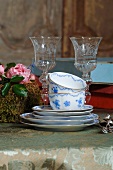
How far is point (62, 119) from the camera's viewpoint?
129 cm

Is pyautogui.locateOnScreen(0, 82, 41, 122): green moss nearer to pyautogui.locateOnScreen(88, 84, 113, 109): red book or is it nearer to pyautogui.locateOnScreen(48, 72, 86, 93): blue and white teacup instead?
pyautogui.locateOnScreen(48, 72, 86, 93): blue and white teacup

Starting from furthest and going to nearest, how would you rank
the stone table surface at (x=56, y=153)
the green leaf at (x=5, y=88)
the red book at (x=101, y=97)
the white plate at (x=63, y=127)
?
the red book at (x=101, y=97)
the green leaf at (x=5, y=88)
the white plate at (x=63, y=127)
the stone table surface at (x=56, y=153)

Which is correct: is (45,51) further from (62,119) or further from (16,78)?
(62,119)

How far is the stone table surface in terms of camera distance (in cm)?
106

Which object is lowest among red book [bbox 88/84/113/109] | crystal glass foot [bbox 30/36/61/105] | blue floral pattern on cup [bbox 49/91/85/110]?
red book [bbox 88/84/113/109]

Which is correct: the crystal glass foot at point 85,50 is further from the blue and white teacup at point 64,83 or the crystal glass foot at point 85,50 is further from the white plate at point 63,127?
the white plate at point 63,127

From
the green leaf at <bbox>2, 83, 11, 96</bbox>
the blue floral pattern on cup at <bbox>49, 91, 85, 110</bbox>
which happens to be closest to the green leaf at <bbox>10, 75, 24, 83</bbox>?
the green leaf at <bbox>2, 83, 11, 96</bbox>

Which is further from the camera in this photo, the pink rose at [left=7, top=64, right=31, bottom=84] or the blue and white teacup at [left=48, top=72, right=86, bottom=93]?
the pink rose at [left=7, top=64, right=31, bottom=84]

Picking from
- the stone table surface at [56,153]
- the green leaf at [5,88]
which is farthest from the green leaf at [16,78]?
the stone table surface at [56,153]

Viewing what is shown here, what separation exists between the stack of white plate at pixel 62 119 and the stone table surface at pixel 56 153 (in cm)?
9

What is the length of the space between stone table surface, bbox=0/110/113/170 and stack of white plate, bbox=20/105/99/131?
3.4 inches

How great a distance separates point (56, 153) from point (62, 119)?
0.22m

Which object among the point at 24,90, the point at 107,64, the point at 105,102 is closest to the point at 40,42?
the point at 24,90

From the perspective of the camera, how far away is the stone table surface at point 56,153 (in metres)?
1.06
